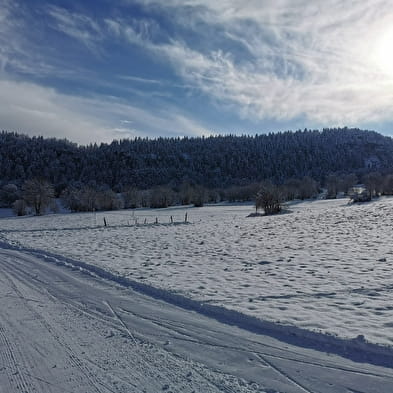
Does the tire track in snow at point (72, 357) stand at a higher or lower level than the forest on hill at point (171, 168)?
lower

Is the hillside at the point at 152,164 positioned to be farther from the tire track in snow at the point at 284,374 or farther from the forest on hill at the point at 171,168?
the tire track in snow at the point at 284,374

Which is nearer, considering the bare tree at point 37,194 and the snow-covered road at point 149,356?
the snow-covered road at point 149,356

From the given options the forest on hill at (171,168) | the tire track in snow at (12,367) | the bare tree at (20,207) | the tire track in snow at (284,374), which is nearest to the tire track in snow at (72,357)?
the tire track in snow at (12,367)

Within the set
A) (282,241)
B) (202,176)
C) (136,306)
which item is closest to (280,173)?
(202,176)

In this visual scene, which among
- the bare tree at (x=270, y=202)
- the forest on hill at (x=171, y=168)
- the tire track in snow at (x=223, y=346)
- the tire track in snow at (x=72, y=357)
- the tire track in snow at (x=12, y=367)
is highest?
the forest on hill at (x=171, y=168)

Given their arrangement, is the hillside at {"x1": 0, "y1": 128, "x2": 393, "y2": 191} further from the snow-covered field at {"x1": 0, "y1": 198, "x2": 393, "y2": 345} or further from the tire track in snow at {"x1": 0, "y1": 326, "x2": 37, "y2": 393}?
the tire track in snow at {"x1": 0, "y1": 326, "x2": 37, "y2": 393}

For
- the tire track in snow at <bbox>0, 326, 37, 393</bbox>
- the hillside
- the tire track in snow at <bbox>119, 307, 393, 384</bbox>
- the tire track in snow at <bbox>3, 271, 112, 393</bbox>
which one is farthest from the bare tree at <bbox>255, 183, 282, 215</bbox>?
the hillside

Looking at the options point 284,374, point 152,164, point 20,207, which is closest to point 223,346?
point 284,374

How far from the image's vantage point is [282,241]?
17547 millimetres

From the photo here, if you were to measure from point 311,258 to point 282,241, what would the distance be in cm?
497

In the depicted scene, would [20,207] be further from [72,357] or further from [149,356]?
[149,356]

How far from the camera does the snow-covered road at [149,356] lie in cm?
434

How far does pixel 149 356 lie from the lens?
16.8ft

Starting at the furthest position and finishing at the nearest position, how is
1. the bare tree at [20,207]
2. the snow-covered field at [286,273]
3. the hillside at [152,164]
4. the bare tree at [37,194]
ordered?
the hillside at [152,164] < the bare tree at [20,207] < the bare tree at [37,194] < the snow-covered field at [286,273]
